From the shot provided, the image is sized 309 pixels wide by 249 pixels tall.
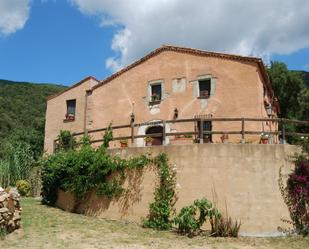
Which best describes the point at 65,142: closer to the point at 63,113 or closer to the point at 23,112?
the point at 63,113

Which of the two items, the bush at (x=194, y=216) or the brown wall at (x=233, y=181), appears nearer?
the bush at (x=194, y=216)

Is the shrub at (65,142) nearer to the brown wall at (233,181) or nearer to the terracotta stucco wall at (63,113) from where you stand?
the brown wall at (233,181)

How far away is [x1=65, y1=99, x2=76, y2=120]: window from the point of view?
27.5 meters

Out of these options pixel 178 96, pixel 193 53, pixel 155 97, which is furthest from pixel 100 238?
pixel 193 53

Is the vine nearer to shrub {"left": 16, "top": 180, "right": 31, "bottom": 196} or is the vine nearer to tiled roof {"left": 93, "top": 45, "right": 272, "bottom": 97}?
tiled roof {"left": 93, "top": 45, "right": 272, "bottom": 97}

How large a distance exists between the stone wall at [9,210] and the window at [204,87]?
39.7ft

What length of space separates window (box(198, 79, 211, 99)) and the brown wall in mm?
7661

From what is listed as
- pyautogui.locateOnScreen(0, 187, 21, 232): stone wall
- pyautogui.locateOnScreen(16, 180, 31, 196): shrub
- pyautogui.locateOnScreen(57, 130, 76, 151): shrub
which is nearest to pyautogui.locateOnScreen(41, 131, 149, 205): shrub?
pyautogui.locateOnScreen(57, 130, 76, 151): shrub

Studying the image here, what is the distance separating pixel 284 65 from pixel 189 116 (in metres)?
19.9

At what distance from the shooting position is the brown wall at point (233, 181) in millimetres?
14070

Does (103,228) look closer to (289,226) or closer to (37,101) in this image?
(289,226)

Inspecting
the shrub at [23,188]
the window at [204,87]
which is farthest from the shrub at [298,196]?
the shrub at [23,188]

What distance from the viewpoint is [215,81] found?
21.9m

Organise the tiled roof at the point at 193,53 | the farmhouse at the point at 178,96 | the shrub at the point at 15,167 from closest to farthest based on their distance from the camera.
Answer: the farmhouse at the point at 178,96
the tiled roof at the point at 193,53
the shrub at the point at 15,167
